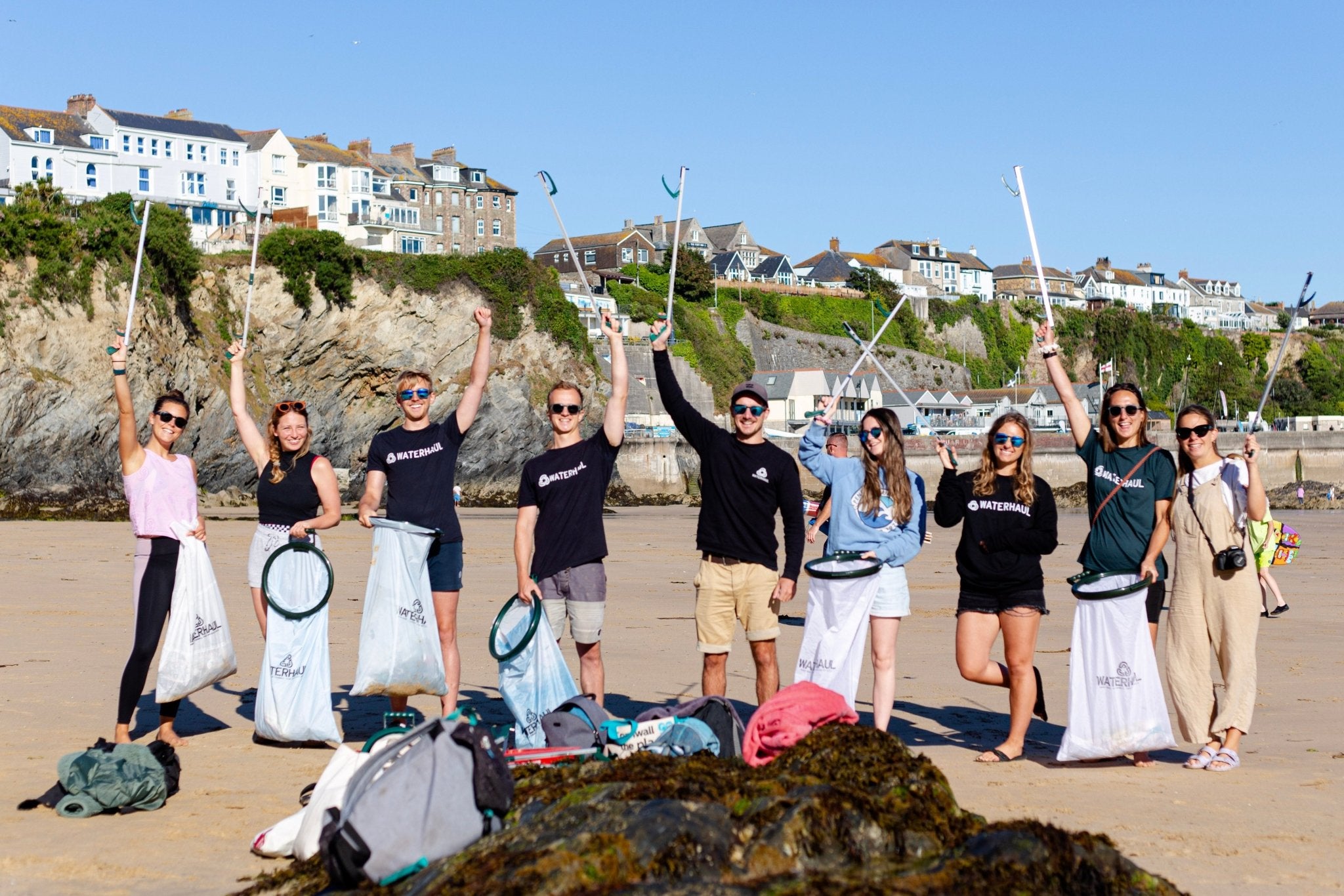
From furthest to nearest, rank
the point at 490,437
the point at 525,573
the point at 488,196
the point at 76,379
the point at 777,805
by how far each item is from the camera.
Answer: the point at 488,196 → the point at 490,437 → the point at 76,379 → the point at 525,573 → the point at 777,805

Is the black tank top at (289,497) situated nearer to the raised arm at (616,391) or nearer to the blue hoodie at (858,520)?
the raised arm at (616,391)

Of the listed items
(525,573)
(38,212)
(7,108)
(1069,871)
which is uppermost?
(7,108)

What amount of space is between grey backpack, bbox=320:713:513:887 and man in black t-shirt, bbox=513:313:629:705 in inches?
74.8

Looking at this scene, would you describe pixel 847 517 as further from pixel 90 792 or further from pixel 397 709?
pixel 90 792

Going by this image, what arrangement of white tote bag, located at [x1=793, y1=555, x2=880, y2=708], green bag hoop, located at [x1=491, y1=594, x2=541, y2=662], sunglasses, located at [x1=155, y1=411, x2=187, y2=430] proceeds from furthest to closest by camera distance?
sunglasses, located at [x1=155, y1=411, x2=187, y2=430] < white tote bag, located at [x1=793, y1=555, x2=880, y2=708] < green bag hoop, located at [x1=491, y1=594, x2=541, y2=662]

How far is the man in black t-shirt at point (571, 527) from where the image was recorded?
19.1 feet

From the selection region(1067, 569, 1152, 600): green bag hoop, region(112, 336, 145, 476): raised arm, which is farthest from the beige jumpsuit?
region(112, 336, 145, 476): raised arm


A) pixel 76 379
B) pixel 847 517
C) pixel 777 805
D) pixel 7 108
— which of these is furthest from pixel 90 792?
pixel 7 108

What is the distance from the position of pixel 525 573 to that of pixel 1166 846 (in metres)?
3.04

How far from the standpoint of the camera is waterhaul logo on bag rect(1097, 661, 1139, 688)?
18.2 ft

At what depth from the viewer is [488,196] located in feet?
243

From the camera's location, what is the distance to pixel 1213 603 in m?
5.70

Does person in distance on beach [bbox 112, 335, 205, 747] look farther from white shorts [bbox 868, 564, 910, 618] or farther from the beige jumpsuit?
the beige jumpsuit

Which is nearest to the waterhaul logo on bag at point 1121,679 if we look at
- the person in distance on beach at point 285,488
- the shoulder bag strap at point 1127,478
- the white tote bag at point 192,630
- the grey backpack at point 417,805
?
the shoulder bag strap at point 1127,478
